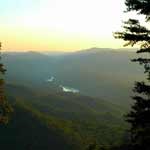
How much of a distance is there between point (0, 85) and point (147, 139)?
17084 millimetres

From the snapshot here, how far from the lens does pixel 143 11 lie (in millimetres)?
16266

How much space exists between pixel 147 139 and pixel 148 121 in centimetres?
64

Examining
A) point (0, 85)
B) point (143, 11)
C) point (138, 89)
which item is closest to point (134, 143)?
point (138, 89)

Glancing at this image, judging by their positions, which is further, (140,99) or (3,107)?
(3,107)

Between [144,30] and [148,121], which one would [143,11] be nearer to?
[144,30]

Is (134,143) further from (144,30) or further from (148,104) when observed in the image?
Result: (144,30)

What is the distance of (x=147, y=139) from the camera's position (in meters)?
16.2

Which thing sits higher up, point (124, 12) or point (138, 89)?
point (124, 12)

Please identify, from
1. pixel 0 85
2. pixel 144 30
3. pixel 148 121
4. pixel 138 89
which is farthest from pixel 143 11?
pixel 0 85

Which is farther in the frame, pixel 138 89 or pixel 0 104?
pixel 0 104

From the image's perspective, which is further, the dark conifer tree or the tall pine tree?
the dark conifer tree

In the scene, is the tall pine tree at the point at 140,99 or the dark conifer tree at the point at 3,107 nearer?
the tall pine tree at the point at 140,99

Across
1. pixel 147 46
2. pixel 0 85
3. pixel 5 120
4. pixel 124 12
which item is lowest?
pixel 5 120

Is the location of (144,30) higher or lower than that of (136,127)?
higher
